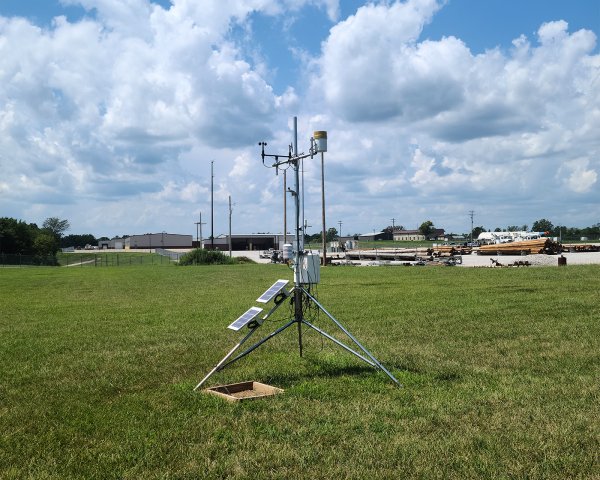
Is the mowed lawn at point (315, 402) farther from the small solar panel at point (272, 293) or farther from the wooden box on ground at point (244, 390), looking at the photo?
the small solar panel at point (272, 293)

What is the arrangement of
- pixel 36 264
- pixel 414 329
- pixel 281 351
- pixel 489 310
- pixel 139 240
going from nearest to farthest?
1. pixel 281 351
2. pixel 414 329
3. pixel 489 310
4. pixel 36 264
5. pixel 139 240

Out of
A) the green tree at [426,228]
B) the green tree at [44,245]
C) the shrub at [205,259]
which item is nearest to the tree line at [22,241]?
the green tree at [44,245]

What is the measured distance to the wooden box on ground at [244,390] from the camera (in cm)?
687

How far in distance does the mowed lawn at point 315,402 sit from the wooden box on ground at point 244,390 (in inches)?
8.6

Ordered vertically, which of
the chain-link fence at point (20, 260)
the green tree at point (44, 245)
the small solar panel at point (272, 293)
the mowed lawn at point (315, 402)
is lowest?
the mowed lawn at point (315, 402)

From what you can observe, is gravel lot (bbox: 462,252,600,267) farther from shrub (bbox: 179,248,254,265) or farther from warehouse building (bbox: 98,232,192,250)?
warehouse building (bbox: 98,232,192,250)

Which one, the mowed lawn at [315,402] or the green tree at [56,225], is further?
the green tree at [56,225]

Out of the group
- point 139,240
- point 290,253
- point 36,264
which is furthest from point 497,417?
point 139,240

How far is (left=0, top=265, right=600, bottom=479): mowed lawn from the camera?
4.80 m

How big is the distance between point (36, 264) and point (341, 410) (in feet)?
219

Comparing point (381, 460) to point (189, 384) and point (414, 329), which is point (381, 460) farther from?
point (414, 329)

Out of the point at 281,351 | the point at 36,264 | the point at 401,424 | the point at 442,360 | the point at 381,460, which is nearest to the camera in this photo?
the point at 381,460

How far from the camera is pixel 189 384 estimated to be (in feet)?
24.2

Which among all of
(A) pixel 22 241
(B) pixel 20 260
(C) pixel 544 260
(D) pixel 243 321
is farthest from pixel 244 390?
(A) pixel 22 241
